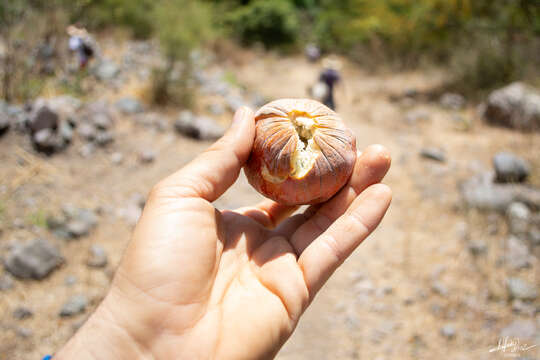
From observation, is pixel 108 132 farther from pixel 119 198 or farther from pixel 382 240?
pixel 382 240

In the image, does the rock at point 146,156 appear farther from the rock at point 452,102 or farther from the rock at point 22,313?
the rock at point 452,102

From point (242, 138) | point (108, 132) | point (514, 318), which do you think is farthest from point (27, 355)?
point (514, 318)

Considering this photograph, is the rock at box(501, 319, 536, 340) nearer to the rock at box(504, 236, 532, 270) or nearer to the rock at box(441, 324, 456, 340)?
the rock at box(441, 324, 456, 340)

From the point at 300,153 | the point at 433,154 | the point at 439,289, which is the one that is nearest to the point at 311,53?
the point at 433,154

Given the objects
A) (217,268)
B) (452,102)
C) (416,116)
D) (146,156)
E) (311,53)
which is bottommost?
Result: (311,53)

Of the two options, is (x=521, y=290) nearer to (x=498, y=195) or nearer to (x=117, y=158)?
(x=498, y=195)

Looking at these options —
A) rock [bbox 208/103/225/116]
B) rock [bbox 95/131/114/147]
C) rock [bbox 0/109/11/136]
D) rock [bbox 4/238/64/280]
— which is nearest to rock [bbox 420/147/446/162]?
rock [bbox 208/103/225/116]
